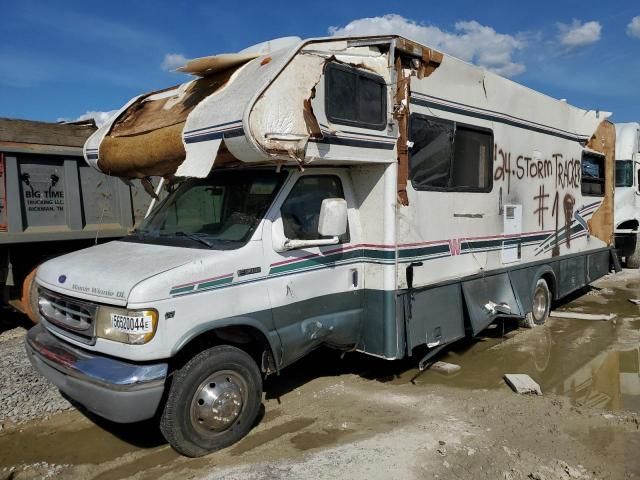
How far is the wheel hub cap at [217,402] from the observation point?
4023 millimetres

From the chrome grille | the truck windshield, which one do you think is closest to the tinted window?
the truck windshield

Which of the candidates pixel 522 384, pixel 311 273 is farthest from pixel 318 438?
pixel 522 384

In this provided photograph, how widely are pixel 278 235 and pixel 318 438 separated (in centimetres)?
169

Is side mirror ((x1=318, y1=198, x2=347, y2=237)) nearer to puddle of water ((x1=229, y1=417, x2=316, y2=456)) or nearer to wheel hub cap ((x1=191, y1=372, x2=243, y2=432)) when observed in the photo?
wheel hub cap ((x1=191, y1=372, x2=243, y2=432))

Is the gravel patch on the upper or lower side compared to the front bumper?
lower

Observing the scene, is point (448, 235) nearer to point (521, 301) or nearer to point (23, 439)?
point (521, 301)

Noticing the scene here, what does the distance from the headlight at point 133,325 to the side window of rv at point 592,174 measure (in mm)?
7702

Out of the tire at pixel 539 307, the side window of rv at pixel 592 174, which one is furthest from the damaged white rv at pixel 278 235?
the side window of rv at pixel 592 174

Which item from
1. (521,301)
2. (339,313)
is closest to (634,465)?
(339,313)

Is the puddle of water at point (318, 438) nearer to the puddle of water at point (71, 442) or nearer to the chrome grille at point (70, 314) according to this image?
the puddle of water at point (71, 442)

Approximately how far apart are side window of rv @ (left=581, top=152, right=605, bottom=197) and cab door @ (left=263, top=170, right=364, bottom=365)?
5.59 meters

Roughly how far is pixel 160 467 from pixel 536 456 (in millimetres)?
2811

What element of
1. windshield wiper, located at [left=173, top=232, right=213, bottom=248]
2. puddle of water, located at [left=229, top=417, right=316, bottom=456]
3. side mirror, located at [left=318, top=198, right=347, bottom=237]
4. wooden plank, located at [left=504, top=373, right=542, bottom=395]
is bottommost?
wooden plank, located at [left=504, top=373, right=542, bottom=395]

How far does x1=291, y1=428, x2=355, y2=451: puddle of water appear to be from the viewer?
4332mm
